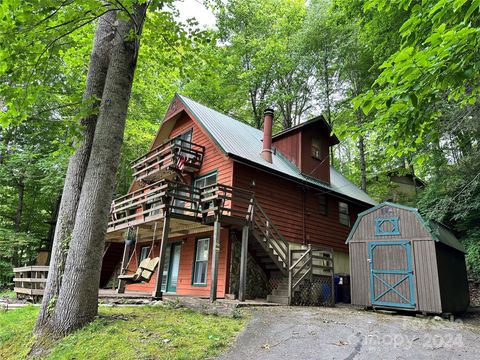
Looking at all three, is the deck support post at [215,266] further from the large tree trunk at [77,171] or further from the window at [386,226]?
the window at [386,226]

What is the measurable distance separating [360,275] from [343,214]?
6.46 m

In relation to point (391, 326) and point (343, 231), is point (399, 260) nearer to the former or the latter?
point (391, 326)

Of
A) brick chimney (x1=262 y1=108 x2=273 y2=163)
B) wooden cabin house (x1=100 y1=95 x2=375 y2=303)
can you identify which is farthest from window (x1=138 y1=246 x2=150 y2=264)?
brick chimney (x1=262 y1=108 x2=273 y2=163)

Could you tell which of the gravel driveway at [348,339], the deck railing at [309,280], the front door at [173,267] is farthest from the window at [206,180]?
the gravel driveway at [348,339]

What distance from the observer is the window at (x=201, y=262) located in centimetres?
1238

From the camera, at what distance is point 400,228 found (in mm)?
9742

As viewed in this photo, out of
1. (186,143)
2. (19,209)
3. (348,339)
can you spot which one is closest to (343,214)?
(186,143)

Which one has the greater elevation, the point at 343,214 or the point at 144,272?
the point at 343,214

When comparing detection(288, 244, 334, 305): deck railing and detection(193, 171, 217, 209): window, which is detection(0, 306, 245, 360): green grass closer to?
detection(288, 244, 334, 305): deck railing

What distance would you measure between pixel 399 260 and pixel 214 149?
301 inches

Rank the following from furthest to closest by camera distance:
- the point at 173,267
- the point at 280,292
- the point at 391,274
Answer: the point at 173,267 → the point at 280,292 → the point at 391,274

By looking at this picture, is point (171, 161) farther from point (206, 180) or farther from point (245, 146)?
point (245, 146)

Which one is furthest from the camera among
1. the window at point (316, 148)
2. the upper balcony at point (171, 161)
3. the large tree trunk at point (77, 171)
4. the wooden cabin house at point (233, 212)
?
the window at point (316, 148)

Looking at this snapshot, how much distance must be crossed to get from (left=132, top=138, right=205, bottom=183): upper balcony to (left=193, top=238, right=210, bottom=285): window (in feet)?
10.1
